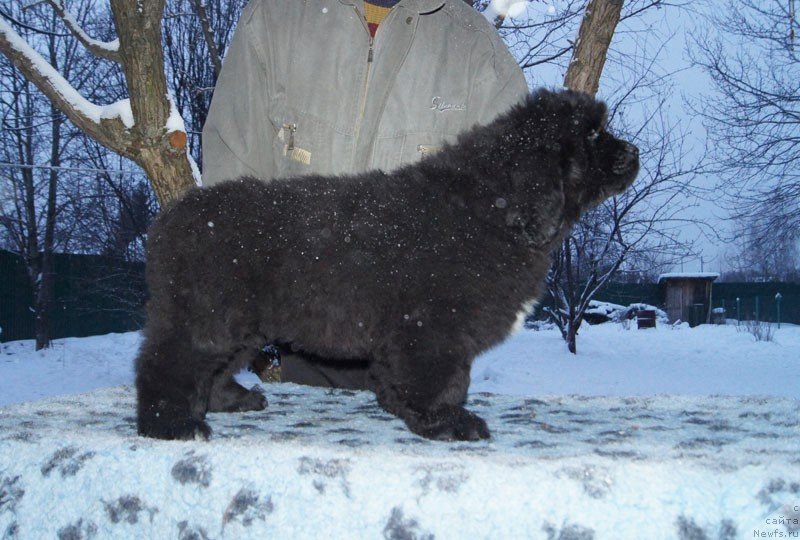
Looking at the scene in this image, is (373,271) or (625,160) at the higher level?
(625,160)

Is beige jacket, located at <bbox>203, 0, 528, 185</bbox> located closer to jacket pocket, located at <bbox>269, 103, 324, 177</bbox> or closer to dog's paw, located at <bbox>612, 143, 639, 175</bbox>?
jacket pocket, located at <bbox>269, 103, 324, 177</bbox>

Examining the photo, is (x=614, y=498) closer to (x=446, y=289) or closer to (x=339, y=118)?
(x=446, y=289)

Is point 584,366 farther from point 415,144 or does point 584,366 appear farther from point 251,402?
point 251,402

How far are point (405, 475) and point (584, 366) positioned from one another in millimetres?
11002

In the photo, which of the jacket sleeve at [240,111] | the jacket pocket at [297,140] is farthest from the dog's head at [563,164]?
the jacket sleeve at [240,111]

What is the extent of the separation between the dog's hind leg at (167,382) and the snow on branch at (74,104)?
9.93 feet

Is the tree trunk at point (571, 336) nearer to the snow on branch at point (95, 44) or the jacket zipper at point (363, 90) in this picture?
the snow on branch at point (95, 44)

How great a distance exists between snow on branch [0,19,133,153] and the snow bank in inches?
119

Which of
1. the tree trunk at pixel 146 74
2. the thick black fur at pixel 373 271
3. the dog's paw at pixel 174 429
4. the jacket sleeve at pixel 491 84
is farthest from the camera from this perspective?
the tree trunk at pixel 146 74

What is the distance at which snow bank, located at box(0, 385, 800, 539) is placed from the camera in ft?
4.72

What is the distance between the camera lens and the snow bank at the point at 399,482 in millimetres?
1438

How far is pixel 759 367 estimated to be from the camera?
12289 millimetres

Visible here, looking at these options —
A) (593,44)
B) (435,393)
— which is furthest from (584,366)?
(435,393)

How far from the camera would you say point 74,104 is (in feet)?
15.7
